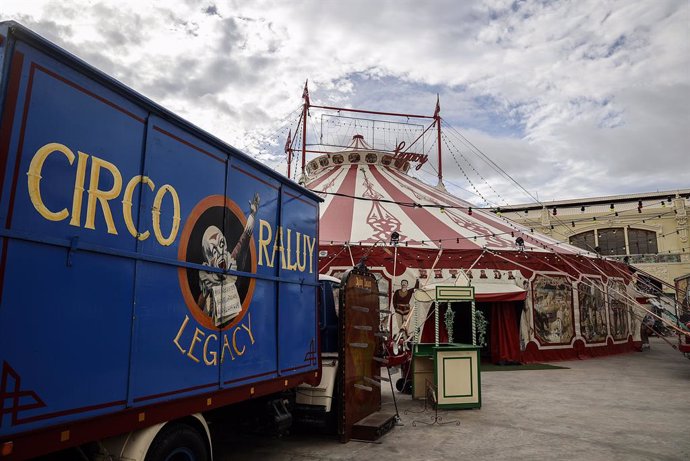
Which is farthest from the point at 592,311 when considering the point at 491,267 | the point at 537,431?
the point at 537,431

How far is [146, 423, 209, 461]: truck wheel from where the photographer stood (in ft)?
9.26

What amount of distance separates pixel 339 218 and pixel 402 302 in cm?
301

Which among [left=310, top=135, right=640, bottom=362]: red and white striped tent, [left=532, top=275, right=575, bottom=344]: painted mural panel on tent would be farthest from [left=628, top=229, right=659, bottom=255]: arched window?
[left=532, top=275, right=575, bottom=344]: painted mural panel on tent

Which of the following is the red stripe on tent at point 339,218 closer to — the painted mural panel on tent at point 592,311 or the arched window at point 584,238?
the painted mural panel on tent at point 592,311

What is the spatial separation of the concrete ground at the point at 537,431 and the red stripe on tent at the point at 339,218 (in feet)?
15.1

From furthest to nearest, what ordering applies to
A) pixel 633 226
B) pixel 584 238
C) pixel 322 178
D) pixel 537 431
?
pixel 584 238 < pixel 633 226 < pixel 322 178 < pixel 537 431

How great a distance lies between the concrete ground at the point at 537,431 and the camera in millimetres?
4766

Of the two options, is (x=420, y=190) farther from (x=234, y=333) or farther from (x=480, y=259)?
(x=234, y=333)

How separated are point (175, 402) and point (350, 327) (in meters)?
2.58

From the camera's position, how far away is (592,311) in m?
13.0

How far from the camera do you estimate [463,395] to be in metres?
6.92

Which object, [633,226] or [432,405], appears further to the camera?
[633,226]

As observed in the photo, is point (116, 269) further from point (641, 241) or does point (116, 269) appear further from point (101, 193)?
point (641, 241)

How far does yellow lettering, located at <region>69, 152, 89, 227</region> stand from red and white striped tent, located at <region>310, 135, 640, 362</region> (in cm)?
814
